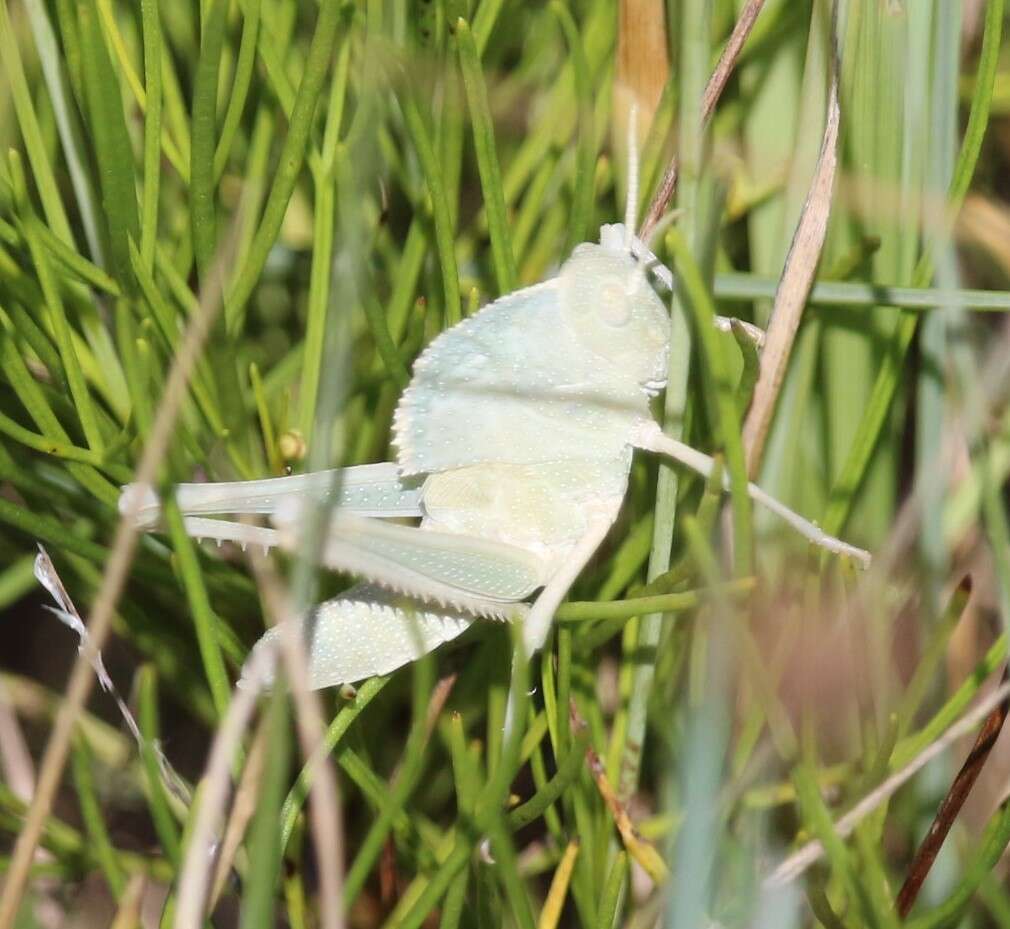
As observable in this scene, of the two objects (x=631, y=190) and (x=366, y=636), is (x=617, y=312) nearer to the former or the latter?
(x=631, y=190)

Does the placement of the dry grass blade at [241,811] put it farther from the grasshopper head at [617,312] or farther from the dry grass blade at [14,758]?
the grasshopper head at [617,312]

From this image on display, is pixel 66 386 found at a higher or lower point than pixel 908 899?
higher

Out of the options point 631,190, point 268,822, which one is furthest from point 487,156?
point 268,822

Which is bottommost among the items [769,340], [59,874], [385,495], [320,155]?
[59,874]

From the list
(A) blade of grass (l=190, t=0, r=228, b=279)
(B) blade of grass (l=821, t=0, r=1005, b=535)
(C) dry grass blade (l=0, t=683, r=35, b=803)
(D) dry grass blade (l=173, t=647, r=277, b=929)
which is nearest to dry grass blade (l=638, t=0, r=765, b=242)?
(B) blade of grass (l=821, t=0, r=1005, b=535)

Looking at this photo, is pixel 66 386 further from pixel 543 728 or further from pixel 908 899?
pixel 908 899

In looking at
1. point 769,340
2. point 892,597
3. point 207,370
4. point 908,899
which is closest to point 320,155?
point 207,370
